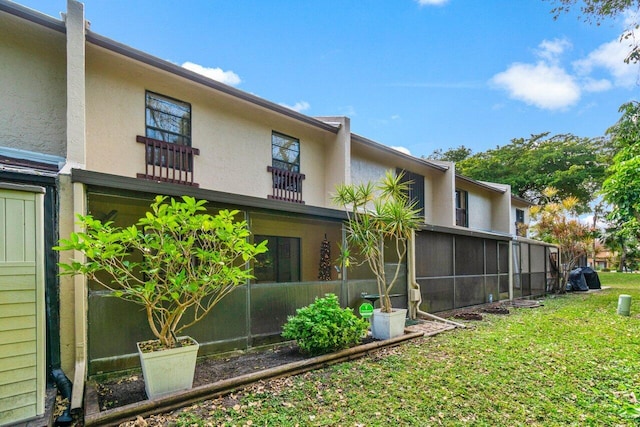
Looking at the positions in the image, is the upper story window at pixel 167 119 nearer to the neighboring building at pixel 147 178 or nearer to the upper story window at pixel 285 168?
the neighboring building at pixel 147 178

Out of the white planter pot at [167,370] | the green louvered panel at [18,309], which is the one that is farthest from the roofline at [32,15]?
the white planter pot at [167,370]

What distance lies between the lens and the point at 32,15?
5.75 m

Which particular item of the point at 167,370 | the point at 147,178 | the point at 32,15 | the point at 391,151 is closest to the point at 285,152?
the point at 147,178

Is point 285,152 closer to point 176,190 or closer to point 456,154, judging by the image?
point 176,190

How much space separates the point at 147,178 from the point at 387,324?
550 cm

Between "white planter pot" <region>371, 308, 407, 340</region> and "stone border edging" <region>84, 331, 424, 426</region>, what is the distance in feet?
3.01

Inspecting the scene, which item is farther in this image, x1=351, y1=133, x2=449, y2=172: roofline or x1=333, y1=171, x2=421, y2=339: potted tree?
x1=351, y1=133, x2=449, y2=172: roofline

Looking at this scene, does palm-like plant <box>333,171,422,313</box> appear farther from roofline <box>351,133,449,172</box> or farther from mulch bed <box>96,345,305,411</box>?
roofline <box>351,133,449,172</box>

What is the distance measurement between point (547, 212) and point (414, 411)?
574 inches

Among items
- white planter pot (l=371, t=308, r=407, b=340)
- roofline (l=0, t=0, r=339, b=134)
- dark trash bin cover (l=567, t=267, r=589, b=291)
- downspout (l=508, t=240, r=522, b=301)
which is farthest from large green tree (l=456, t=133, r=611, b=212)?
white planter pot (l=371, t=308, r=407, b=340)

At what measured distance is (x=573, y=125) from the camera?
2706 cm

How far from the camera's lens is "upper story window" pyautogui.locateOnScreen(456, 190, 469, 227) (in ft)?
53.7

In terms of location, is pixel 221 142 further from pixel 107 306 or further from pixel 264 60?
pixel 264 60

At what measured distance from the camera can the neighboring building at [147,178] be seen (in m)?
4.10
